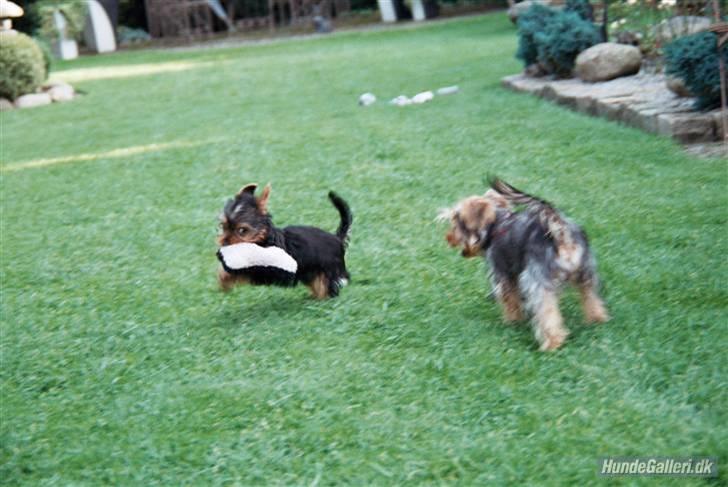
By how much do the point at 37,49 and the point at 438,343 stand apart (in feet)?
47.9

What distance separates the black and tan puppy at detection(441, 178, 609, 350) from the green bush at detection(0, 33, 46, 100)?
13589 millimetres

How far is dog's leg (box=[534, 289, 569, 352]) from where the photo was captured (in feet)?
14.8

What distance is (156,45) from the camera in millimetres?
29859

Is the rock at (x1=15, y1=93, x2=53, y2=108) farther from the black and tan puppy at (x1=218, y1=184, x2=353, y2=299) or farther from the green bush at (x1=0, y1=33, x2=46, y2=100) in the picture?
the black and tan puppy at (x1=218, y1=184, x2=353, y2=299)

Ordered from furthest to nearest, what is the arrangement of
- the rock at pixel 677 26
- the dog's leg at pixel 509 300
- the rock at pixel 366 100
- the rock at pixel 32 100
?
the rock at pixel 32 100
the rock at pixel 366 100
the rock at pixel 677 26
the dog's leg at pixel 509 300

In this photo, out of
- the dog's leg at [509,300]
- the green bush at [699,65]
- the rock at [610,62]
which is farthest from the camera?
the rock at [610,62]


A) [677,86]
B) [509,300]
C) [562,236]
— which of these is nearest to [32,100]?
[677,86]

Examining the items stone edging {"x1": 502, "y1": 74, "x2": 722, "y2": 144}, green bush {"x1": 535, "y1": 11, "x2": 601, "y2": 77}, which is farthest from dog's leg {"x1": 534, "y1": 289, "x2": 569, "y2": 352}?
green bush {"x1": 535, "y1": 11, "x2": 601, "y2": 77}

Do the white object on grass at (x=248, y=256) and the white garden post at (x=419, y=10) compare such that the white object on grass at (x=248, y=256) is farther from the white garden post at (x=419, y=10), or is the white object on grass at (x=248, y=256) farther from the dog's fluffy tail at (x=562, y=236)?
the white garden post at (x=419, y=10)

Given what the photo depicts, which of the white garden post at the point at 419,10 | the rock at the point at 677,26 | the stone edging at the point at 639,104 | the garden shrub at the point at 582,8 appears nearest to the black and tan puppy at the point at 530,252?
the stone edging at the point at 639,104

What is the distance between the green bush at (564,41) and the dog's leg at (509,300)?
8.16m

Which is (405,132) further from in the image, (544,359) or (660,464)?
(660,464)

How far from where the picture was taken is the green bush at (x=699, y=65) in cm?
855

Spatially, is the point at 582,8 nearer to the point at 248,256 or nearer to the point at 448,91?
the point at 448,91
